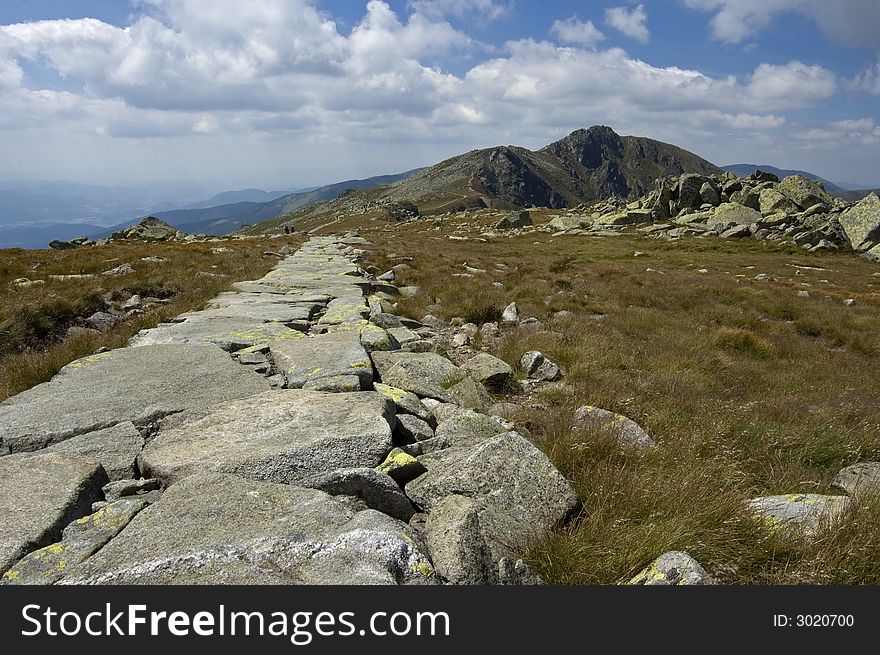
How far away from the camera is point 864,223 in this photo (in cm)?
4150

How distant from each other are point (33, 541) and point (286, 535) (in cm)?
145

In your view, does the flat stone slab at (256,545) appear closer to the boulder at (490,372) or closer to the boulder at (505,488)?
the boulder at (505,488)

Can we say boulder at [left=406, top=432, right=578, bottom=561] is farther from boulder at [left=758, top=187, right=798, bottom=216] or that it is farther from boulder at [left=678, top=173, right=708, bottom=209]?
boulder at [left=678, top=173, right=708, bottom=209]

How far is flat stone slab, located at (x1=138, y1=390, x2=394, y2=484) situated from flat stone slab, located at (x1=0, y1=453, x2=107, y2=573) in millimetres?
431

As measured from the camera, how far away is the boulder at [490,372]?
6695mm

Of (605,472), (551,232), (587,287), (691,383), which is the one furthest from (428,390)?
(551,232)

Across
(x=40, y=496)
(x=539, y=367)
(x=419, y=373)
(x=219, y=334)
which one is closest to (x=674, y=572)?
(x=40, y=496)

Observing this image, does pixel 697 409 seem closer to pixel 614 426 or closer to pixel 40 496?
pixel 614 426

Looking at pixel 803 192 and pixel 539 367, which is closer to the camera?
pixel 539 367

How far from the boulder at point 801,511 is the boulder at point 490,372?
3.55 meters

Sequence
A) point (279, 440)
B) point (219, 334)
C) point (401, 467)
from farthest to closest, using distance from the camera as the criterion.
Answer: point (219, 334)
point (279, 440)
point (401, 467)

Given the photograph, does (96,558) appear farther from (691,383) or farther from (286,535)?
(691,383)

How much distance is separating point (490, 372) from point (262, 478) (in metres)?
3.91

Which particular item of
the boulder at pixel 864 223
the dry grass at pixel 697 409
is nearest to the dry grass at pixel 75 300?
the dry grass at pixel 697 409
